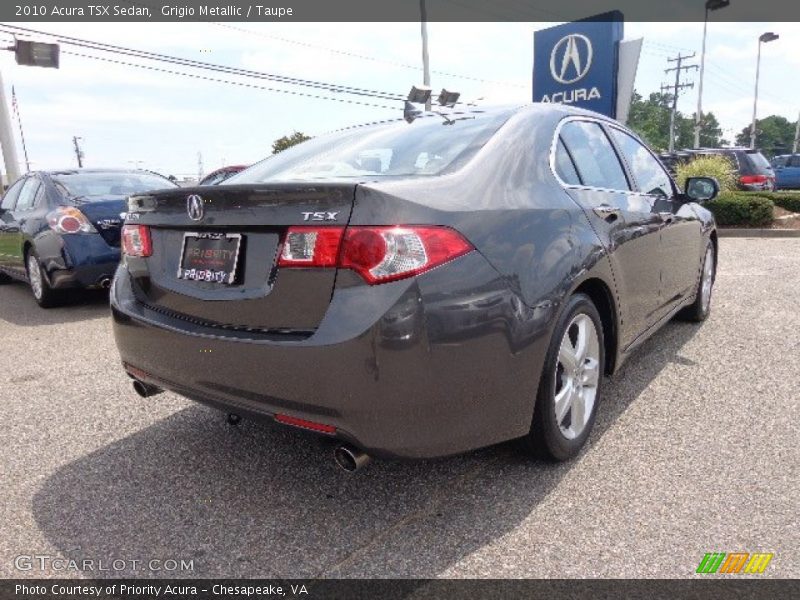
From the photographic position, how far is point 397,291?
1.88 metres

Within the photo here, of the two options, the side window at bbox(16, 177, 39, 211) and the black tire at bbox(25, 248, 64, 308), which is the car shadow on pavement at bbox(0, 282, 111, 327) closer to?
the black tire at bbox(25, 248, 64, 308)

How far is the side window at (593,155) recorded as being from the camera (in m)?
2.94

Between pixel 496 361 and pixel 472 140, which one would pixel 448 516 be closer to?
pixel 496 361

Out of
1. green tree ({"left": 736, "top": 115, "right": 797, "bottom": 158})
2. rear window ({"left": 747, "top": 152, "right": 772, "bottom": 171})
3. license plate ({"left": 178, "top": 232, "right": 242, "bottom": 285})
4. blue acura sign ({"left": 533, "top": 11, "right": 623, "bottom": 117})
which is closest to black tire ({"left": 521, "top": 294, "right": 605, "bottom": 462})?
license plate ({"left": 178, "top": 232, "right": 242, "bottom": 285})

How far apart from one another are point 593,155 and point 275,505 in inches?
91.3

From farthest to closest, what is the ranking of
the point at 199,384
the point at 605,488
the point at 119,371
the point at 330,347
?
the point at 119,371, the point at 605,488, the point at 199,384, the point at 330,347

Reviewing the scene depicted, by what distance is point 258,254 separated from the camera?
2.10m

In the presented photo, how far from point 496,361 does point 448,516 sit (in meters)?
0.65

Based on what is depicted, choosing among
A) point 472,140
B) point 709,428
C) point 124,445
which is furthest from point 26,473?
point 709,428

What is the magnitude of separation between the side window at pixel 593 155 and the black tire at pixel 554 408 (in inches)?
27.7

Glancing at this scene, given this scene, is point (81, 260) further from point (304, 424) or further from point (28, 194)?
point (304, 424)

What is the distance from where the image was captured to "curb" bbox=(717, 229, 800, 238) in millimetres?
11617

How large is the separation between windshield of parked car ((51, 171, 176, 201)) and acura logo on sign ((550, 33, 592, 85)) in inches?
312

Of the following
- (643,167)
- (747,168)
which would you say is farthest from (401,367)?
(747,168)
